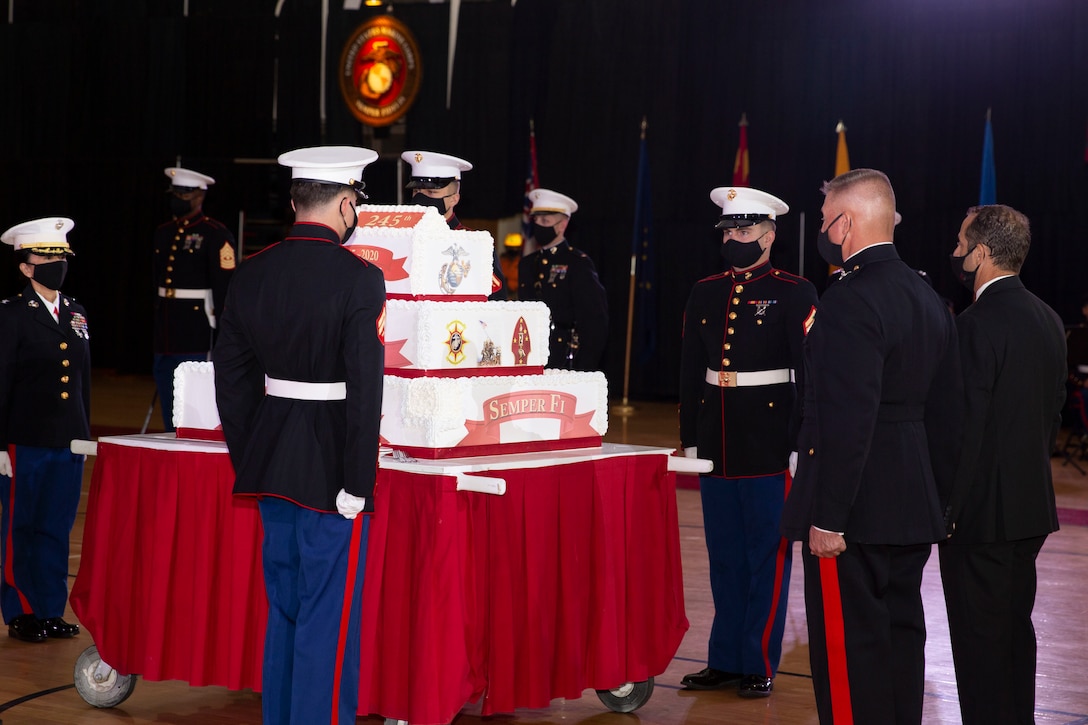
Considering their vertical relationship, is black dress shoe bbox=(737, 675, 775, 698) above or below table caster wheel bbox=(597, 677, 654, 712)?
below

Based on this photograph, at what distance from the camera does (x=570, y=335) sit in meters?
6.93

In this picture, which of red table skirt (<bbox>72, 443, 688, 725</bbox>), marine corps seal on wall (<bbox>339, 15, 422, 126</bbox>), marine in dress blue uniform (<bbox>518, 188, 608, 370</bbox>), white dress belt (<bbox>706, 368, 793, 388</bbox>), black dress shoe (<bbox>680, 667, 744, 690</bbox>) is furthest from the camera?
marine corps seal on wall (<bbox>339, 15, 422, 126</bbox>)

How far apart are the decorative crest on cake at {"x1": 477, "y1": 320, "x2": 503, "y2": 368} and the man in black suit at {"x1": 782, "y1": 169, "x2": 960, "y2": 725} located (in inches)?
43.7

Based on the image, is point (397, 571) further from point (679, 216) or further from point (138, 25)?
point (138, 25)

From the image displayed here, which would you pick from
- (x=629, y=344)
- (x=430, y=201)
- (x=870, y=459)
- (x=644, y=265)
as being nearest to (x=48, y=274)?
(x=430, y=201)

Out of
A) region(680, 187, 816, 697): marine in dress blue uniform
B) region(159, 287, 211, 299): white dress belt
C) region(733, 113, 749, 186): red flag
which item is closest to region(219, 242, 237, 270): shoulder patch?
region(159, 287, 211, 299): white dress belt

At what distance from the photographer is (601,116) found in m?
13.1

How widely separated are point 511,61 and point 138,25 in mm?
4705

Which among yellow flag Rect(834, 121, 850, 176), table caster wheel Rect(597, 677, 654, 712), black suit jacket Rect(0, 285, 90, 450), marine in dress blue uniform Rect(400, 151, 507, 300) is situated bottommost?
table caster wheel Rect(597, 677, 654, 712)

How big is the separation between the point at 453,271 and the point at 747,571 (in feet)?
5.00

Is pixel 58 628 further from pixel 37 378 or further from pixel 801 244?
pixel 801 244

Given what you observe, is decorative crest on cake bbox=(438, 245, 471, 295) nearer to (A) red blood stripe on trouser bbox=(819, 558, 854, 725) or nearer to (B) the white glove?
(B) the white glove

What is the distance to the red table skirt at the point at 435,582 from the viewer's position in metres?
3.62

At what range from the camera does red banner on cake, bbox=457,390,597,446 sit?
12.7ft
